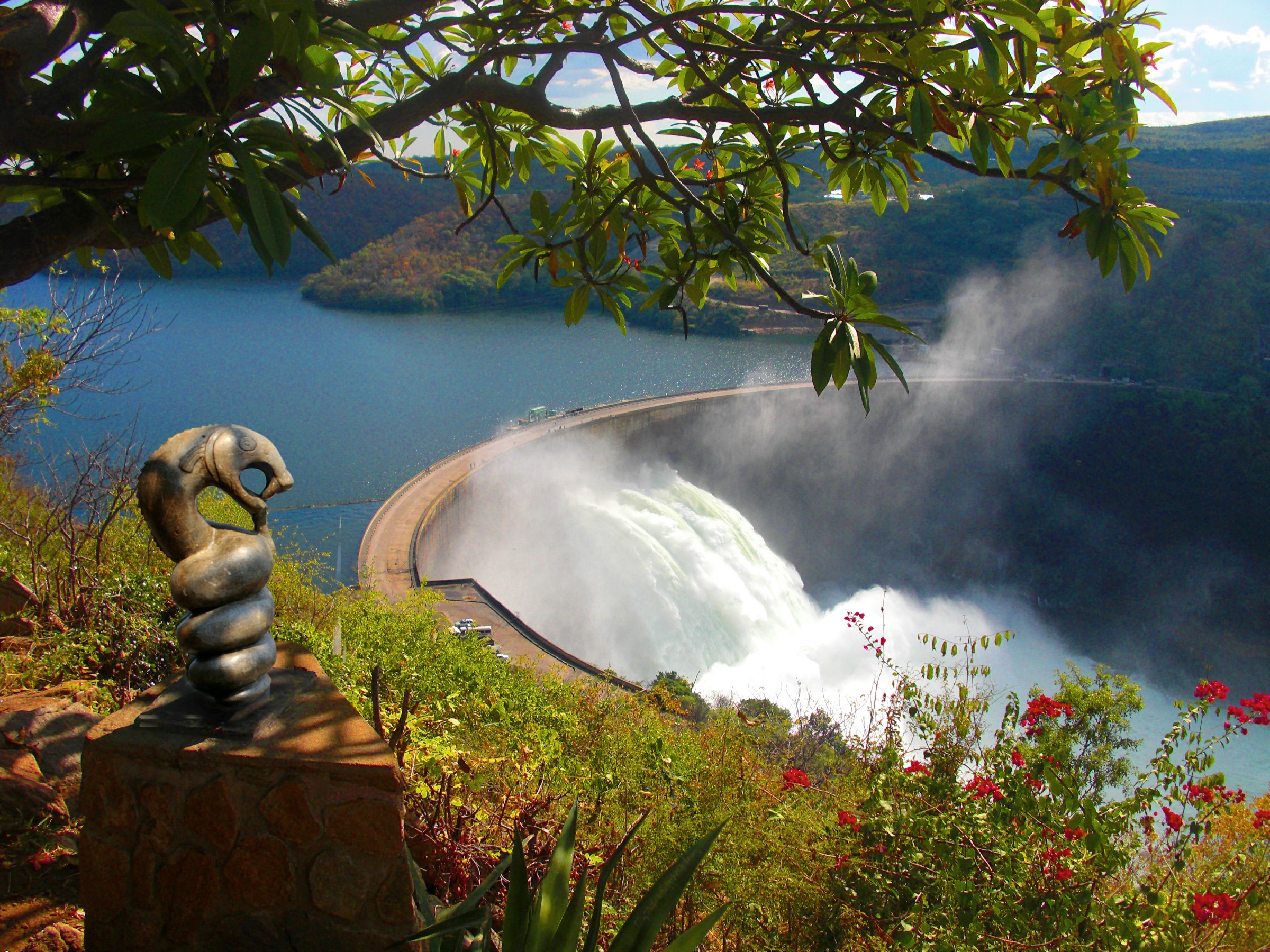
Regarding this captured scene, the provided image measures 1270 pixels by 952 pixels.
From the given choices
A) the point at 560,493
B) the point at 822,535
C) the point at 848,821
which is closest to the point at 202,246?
the point at 848,821

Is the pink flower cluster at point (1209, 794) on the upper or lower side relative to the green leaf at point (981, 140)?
lower

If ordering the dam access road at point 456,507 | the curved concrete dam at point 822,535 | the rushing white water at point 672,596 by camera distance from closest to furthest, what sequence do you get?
the dam access road at point 456,507, the rushing white water at point 672,596, the curved concrete dam at point 822,535

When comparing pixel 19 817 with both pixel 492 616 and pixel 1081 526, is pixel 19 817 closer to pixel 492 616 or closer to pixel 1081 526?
pixel 492 616

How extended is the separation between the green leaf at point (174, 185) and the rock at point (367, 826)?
95cm

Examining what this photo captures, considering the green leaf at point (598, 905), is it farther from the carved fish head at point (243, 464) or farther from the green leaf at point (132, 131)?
the green leaf at point (132, 131)

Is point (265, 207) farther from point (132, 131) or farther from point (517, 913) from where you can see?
point (517, 913)

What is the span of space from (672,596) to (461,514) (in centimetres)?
445

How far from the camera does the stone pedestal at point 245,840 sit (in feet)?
4.51

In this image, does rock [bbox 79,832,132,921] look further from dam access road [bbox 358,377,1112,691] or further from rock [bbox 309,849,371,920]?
dam access road [bbox 358,377,1112,691]

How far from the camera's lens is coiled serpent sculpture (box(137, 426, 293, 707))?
1364mm

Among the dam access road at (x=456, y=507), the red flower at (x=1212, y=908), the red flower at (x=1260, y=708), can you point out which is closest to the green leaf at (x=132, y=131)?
the red flower at (x=1212, y=908)

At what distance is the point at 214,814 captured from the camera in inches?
54.9

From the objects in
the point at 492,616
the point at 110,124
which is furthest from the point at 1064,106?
the point at 492,616

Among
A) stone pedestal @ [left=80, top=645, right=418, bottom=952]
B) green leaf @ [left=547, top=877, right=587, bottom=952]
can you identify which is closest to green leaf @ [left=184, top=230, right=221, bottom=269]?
stone pedestal @ [left=80, top=645, right=418, bottom=952]
